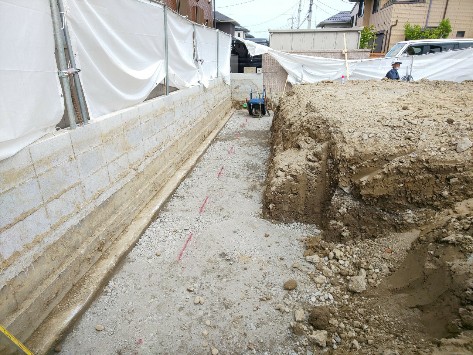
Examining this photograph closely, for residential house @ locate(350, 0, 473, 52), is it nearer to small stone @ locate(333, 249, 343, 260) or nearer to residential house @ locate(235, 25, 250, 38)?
residential house @ locate(235, 25, 250, 38)

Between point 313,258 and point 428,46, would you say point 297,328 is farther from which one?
point 428,46

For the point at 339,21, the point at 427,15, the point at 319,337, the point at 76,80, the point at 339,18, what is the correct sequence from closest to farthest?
the point at 319,337, the point at 76,80, the point at 427,15, the point at 339,21, the point at 339,18

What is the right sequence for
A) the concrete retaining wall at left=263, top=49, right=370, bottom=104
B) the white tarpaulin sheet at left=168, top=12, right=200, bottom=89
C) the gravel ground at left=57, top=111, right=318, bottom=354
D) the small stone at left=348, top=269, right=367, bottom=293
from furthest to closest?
the concrete retaining wall at left=263, top=49, right=370, bottom=104 < the white tarpaulin sheet at left=168, top=12, right=200, bottom=89 < the small stone at left=348, top=269, right=367, bottom=293 < the gravel ground at left=57, top=111, right=318, bottom=354

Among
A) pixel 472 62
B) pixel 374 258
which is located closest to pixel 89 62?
pixel 374 258

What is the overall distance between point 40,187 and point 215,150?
505cm

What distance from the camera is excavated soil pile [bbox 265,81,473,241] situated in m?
3.27

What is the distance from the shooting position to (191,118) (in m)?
6.91

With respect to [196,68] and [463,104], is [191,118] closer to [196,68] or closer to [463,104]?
[196,68]

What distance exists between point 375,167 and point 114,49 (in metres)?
3.44

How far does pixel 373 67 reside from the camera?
11.1 meters

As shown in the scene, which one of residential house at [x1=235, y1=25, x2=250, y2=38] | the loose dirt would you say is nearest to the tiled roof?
residential house at [x1=235, y1=25, x2=250, y2=38]

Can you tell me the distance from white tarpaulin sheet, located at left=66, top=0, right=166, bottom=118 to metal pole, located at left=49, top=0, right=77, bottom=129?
0.15 meters

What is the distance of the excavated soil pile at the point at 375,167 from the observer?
10.7 ft

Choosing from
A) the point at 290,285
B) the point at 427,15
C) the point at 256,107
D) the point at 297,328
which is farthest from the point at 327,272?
the point at 427,15
